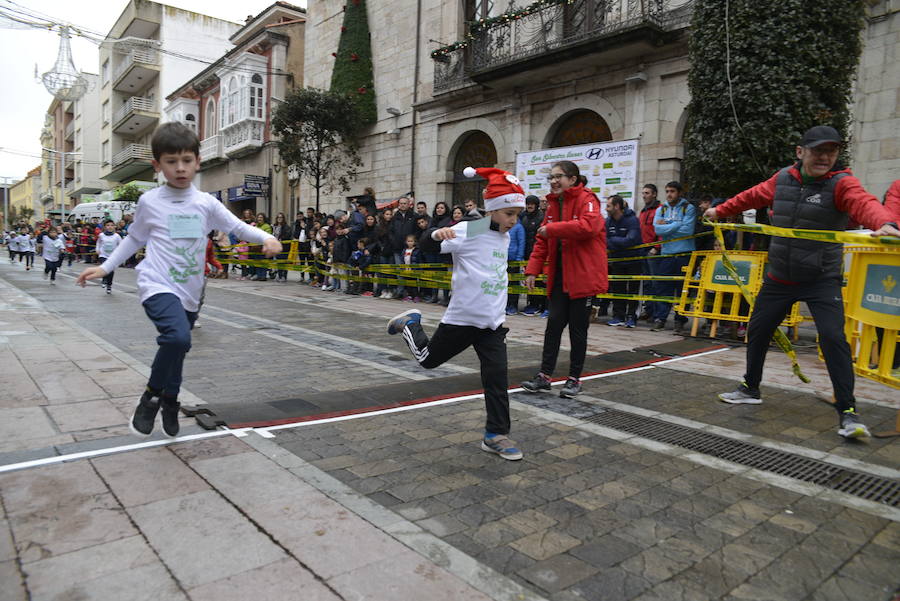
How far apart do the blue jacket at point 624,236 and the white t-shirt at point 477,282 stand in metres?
6.68

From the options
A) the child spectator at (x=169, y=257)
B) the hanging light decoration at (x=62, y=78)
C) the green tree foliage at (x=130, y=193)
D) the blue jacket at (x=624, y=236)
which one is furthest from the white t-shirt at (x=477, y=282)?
the green tree foliage at (x=130, y=193)

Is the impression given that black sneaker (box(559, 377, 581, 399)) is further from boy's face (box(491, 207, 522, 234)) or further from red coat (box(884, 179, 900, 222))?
red coat (box(884, 179, 900, 222))

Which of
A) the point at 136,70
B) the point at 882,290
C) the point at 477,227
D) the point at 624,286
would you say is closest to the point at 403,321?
the point at 477,227

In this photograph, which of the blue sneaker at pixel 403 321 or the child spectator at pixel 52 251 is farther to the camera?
the child spectator at pixel 52 251

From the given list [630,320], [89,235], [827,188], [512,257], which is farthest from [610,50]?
[89,235]

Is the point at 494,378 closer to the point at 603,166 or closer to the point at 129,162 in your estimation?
the point at 603,166

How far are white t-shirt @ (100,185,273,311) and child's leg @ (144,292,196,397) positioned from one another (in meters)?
0.06

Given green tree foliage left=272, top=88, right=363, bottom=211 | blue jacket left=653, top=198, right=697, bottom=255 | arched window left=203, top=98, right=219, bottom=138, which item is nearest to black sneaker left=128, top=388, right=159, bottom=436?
blue jacket left=653, top=198, right=697, bottom=255

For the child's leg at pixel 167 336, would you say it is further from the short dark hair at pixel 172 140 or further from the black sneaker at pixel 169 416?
the short dark hair at pixel 172 140

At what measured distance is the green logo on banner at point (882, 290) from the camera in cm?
402

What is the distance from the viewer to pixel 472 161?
18656 millimetres

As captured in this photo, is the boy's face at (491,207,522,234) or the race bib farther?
the boy's face at (491,207,522,234)

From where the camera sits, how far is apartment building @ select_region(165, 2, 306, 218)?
2873 centimetres

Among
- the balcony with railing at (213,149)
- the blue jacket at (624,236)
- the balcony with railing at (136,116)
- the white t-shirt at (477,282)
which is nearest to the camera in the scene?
the white t-shirt at (477,282)
